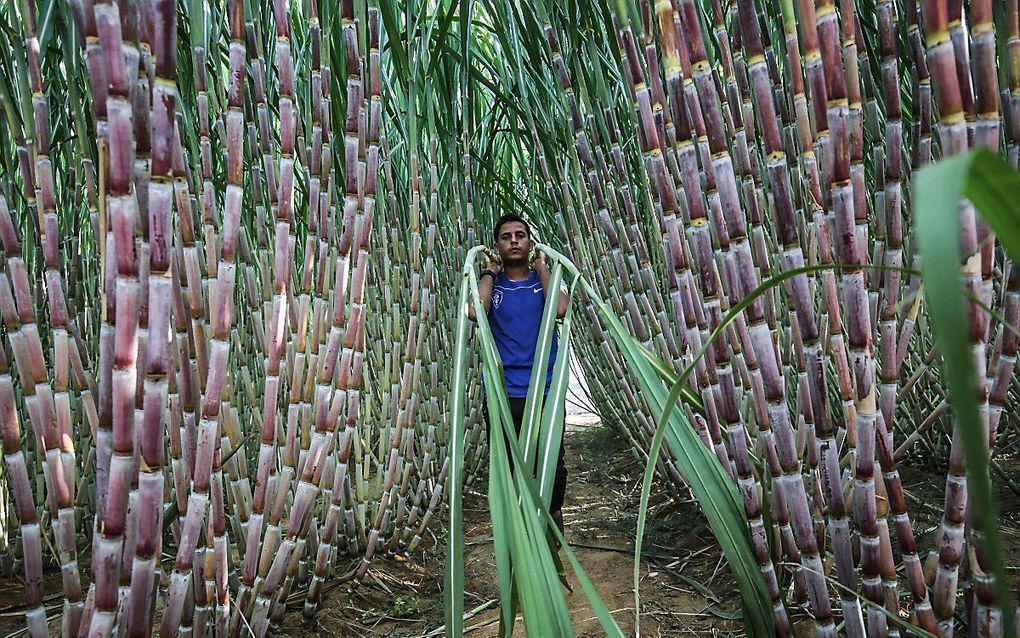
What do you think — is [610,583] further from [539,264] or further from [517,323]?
[539,264]

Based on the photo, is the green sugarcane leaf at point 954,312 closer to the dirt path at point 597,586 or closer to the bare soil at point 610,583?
the bare soil at point 610,583

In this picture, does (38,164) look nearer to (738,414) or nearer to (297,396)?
(297,396)

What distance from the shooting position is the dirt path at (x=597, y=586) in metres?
1.30

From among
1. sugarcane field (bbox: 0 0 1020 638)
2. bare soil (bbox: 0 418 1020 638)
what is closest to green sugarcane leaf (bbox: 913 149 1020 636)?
sugarcane field (bbox: 0 0 1020 638)

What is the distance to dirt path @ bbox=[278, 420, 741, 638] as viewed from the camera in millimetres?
1299

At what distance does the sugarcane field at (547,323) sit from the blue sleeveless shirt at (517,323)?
0.37 ft

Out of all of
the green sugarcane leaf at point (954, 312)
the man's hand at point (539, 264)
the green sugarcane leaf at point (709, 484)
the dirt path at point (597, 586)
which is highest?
the man's hand at point (539, 264)

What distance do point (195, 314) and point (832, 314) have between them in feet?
2.46

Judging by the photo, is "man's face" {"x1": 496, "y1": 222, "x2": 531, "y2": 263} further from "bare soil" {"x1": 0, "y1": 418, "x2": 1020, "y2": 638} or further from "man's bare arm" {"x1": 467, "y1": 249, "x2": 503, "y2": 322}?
"bare soil" {"x1": 0, "y1": 418, "x2": 1020, "y2": 638}

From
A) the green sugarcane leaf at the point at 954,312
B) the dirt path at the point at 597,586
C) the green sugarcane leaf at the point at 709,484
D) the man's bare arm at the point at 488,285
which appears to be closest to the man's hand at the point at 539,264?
the man's bare arm at the point at 488,285

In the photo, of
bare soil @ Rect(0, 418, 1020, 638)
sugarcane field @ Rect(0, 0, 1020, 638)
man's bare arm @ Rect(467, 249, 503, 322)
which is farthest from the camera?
man's bare arm @ Rect(467, 249, 503, 322)

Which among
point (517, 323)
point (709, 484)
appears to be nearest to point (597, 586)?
point (517, 323)

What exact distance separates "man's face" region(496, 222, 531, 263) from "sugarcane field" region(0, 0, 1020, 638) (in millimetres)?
159

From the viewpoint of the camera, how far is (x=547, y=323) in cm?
63
